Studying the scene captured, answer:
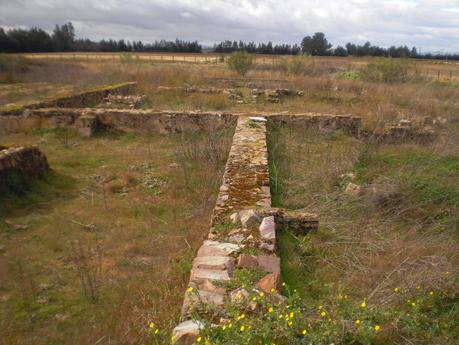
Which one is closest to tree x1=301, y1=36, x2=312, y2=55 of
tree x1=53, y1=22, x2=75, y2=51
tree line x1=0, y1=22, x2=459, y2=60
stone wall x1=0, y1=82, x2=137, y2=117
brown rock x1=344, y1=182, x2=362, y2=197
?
tree line x1=0, y1=22, x2=459, y2=60

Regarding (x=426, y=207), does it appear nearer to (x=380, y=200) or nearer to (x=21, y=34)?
(x=380, y=200)

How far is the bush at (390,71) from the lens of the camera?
19.5 meters

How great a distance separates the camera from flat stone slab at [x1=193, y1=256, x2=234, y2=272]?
9.27 ft

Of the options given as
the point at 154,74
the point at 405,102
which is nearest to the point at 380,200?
the point at 405,102

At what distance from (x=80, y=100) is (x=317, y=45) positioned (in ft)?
194

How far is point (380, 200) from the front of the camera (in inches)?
175

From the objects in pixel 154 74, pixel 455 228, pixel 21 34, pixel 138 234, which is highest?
pixel 21 34

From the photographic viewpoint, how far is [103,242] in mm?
4418

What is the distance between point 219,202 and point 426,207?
98.3 inches

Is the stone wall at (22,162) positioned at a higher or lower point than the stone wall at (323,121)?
lower

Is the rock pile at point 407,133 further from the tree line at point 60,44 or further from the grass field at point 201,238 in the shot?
the tree line at point 60,44

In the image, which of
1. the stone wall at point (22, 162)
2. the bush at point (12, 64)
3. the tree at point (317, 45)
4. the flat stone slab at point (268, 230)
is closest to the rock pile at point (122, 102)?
the stone wall at point (22, 162)

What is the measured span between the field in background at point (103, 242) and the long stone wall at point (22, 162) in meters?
0.22

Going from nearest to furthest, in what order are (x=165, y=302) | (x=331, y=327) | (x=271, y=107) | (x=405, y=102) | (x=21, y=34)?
(x=331, y=327)
(x=165, y=302)
(x=271, y=107)
(x=405, y=102)
(x=21, y=34)
